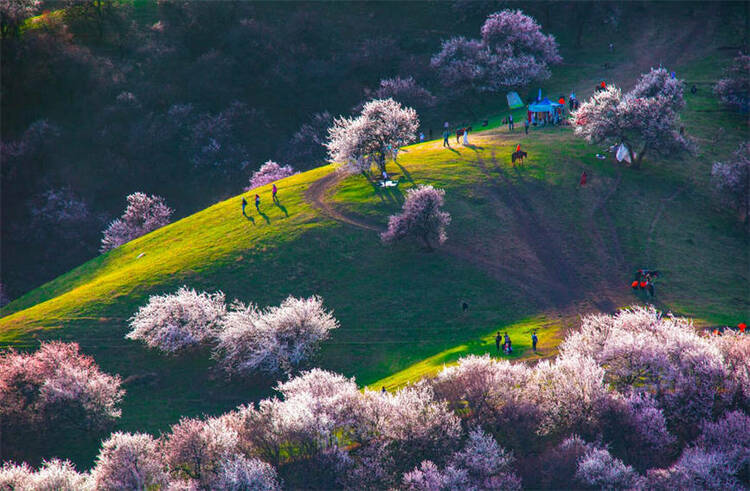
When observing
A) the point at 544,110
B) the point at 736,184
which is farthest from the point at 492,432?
the point at 544,110

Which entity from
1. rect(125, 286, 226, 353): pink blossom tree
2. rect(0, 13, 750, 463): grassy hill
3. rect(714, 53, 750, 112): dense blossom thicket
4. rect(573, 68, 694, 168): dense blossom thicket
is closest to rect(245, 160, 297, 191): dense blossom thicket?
rect(0, 13, 750, 463): grassy hill

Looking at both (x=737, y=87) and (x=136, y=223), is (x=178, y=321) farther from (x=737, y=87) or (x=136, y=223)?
(x=737, y=87)

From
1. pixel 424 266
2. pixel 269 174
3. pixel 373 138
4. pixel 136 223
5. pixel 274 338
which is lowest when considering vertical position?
pixel 274 338

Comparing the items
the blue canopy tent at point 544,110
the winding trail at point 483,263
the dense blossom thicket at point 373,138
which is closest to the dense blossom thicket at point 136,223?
the winding trail at point 483,263

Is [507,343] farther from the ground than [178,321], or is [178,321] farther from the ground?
[178,321]

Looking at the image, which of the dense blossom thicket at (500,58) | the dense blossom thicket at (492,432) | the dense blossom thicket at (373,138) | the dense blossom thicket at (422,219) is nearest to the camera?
the dense blossom thicket at (492,432)

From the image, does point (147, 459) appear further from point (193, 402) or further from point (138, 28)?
point (138, 28)

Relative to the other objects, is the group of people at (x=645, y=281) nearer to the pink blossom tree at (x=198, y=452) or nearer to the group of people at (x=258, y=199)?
the pink blossom tree at (x=198, y=452)
